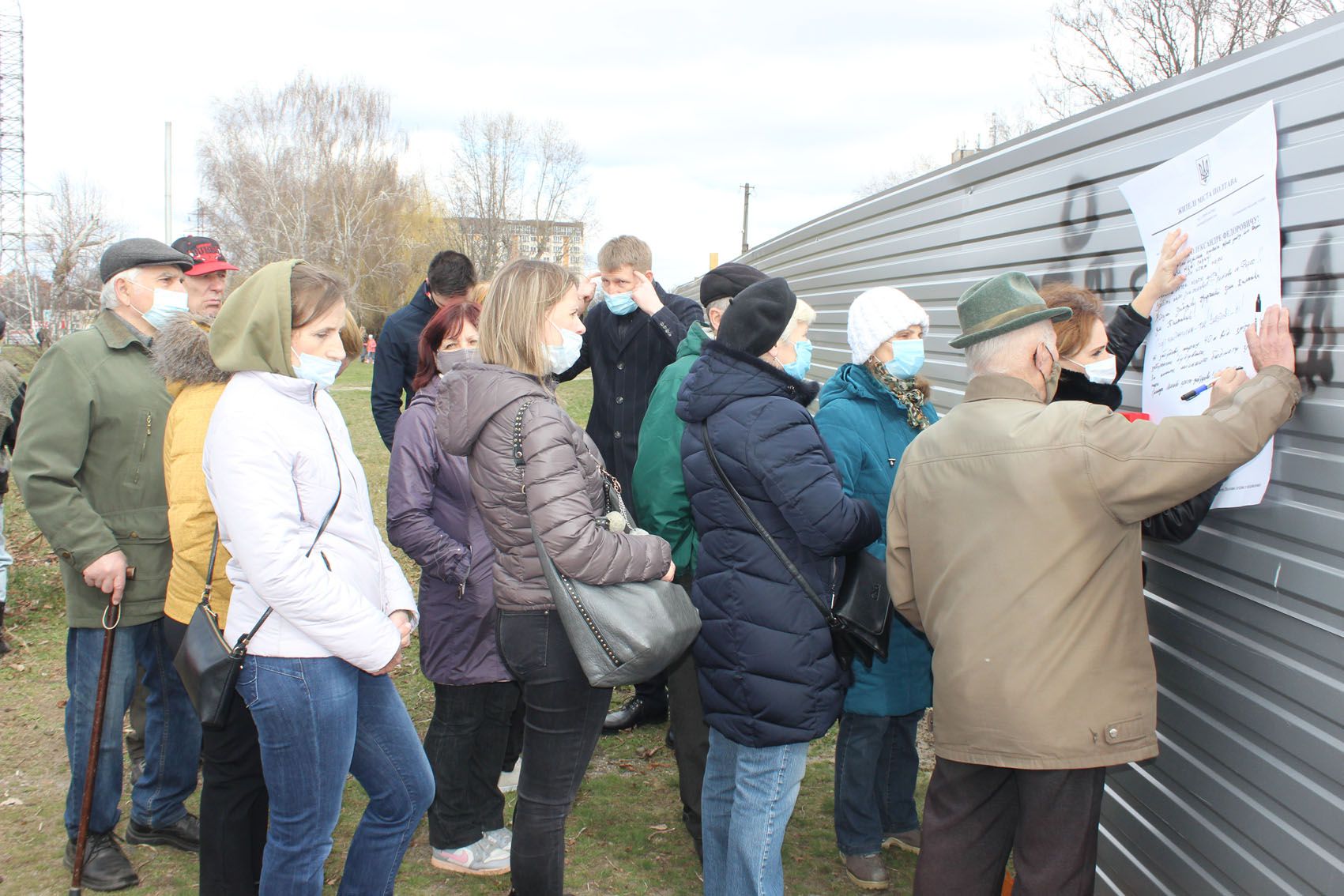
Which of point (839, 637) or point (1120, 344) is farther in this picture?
point (839, 637)

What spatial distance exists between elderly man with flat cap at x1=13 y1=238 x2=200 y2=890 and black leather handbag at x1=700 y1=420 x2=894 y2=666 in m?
2.18

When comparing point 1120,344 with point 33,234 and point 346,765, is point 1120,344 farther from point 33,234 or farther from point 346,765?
point 33,234

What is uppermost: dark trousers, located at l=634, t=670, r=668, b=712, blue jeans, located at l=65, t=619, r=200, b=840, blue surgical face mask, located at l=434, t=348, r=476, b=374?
blue surgical face mask, located at l=434, t=348, r=476, b=374

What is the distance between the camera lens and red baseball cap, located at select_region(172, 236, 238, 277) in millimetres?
4125

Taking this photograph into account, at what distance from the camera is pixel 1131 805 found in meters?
3.07

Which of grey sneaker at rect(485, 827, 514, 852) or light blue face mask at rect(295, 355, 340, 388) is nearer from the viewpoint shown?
light blue face mask at rect(295, 355, 340, 388)

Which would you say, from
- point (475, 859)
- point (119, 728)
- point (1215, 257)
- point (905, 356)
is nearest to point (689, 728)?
point (475, 859)

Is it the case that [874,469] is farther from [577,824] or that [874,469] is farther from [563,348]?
[577,824]

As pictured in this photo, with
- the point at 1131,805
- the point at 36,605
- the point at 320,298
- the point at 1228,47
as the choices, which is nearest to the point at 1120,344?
the point at 1131,805

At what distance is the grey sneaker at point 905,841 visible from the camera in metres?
3.96

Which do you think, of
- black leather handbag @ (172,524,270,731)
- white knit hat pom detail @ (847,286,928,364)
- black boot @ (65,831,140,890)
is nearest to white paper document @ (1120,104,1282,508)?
white knit hat pom detail @ (847,286,928,364)

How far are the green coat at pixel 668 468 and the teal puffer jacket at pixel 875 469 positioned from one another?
0.57 m

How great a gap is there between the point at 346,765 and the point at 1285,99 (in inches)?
115

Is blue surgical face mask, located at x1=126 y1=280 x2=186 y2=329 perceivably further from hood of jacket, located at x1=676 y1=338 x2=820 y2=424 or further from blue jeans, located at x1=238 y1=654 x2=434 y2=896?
hood of jacket, located at x1=676 y1=338 x2=820 y2=424
